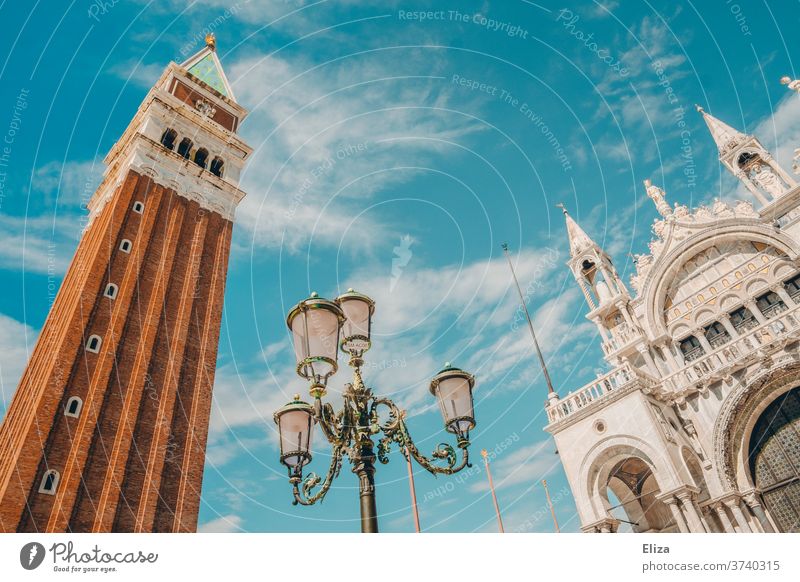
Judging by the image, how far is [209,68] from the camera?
39.8m

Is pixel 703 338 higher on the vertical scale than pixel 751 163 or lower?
lower

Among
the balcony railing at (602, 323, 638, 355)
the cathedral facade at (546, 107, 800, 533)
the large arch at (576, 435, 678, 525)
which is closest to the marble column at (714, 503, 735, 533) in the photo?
the cathedral facade at (546, 107, 800, 533)

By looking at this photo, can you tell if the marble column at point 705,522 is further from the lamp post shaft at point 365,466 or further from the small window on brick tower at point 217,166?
the small window on brick tower at point 217,166

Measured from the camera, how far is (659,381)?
16078 millimetres

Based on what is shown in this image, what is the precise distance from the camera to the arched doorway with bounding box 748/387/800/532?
1364cm

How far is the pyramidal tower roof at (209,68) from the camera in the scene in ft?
125

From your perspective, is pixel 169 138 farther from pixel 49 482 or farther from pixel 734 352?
pixel 734 352

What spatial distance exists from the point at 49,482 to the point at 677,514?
65.2 ft

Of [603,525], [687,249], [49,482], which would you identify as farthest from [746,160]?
[49,482]

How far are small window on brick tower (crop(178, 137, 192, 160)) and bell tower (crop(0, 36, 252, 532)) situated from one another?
10 cm

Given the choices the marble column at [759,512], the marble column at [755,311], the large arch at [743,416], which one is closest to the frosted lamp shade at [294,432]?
the large arch at [743,416]

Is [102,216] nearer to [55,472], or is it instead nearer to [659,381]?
[55,472]

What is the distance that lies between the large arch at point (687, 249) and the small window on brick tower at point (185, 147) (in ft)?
88.0
